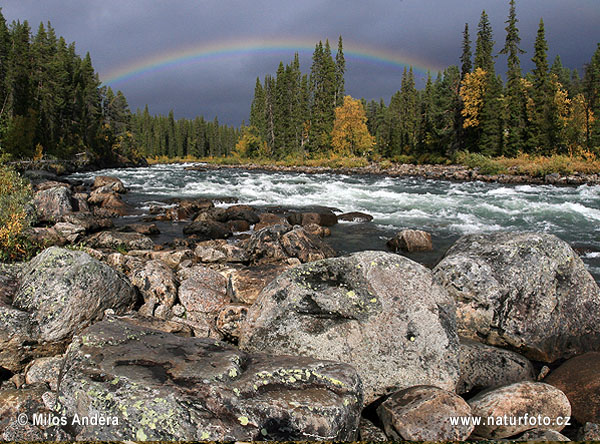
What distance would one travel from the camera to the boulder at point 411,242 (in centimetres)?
1273

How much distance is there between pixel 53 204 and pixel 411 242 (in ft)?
48.6

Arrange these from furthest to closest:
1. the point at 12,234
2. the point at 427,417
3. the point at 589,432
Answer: the point at 12,234, the point at 589,432, the point at 427,417

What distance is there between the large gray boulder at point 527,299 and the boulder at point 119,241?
949 cm

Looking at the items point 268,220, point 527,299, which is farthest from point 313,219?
point 527,299

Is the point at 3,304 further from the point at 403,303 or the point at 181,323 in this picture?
the point at 403,303

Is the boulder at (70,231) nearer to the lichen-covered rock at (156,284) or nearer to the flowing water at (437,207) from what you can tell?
the flowing water at (437,207)

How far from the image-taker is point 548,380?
5.00 metres

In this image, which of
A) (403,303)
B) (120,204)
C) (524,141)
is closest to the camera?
(403,303)

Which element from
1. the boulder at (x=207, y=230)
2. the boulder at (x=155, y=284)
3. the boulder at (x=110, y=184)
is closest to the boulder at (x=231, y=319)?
the boulder at (x=155, y=284)

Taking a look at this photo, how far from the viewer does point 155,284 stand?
6.92m

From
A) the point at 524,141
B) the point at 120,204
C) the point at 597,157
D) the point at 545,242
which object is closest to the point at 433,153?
the point at 524,141

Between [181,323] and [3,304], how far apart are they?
7.35 ft

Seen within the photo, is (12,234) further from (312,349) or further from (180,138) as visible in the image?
(180,138)

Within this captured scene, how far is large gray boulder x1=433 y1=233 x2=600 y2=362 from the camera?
5.73 m
